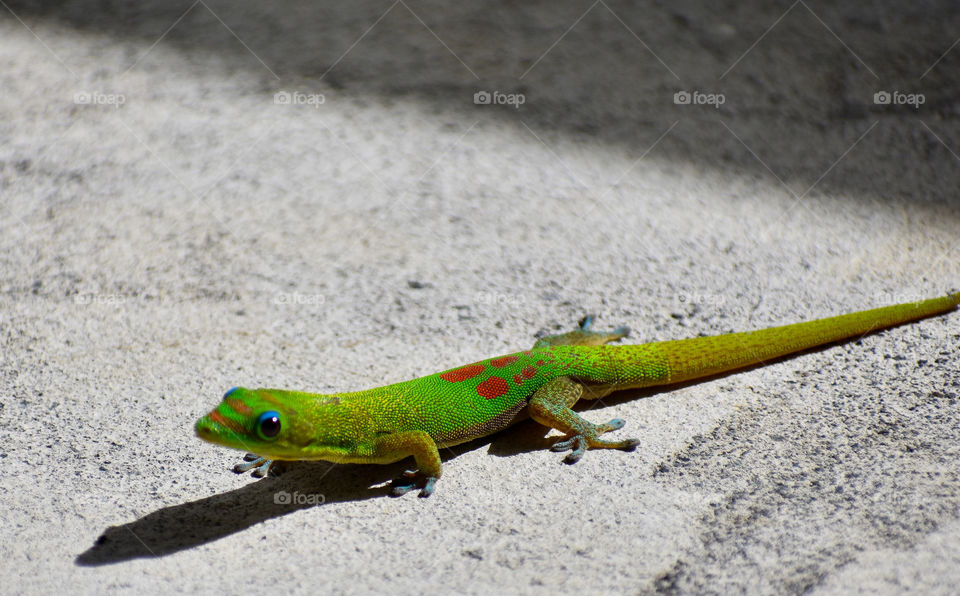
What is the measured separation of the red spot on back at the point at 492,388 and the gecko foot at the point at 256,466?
3.13 ft

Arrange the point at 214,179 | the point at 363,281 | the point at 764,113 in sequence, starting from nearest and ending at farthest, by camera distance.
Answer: the point at 363,281, the point at 214,179, the point at 764,113

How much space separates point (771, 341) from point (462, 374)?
4.89ft

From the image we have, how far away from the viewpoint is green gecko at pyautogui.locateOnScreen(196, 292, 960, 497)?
2.97m

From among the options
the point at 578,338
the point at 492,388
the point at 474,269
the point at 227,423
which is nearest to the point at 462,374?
the point at 492,388

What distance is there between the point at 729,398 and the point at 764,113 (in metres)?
3.06

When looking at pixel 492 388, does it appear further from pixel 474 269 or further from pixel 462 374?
pixel 474 269

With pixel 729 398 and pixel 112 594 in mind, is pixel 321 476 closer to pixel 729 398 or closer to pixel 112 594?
pixel 112 594

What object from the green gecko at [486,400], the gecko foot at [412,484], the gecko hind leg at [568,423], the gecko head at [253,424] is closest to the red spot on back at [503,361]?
the green gecko at [486,400]

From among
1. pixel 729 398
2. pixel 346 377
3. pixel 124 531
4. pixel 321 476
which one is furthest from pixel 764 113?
pixel 124 531

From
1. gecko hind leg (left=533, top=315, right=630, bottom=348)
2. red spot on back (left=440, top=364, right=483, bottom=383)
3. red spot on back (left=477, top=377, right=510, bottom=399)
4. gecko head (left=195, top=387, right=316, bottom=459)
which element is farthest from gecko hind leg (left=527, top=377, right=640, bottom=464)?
gecko head (left=195, top=387, right=316, bottom=459)

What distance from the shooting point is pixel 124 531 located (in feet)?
9.57

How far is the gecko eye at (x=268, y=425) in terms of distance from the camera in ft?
9.37

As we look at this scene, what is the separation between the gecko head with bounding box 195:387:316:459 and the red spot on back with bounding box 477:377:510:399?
2.64 feet

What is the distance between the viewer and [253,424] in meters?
2.86
